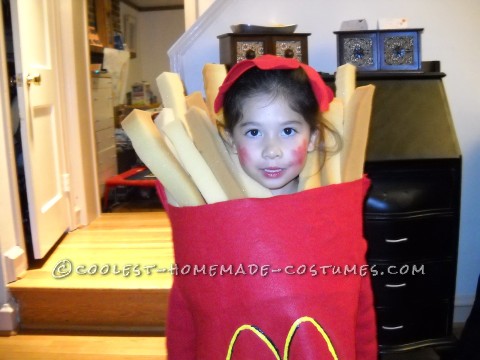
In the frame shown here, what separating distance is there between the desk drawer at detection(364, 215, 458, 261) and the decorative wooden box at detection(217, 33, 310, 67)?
718 millimetres

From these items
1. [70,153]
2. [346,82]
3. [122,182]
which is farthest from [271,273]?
[122,182]

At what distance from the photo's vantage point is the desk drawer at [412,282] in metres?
1.63

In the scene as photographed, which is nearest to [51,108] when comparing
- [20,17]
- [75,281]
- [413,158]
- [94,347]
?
[20,17]

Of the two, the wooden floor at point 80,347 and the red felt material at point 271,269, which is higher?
the red felt material at point 271,269

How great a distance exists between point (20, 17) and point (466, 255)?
7.38 feet

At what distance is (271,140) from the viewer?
2.57 feet

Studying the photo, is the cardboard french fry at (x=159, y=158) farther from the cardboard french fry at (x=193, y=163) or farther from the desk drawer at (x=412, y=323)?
the desk drawer at (x=412, y=323)

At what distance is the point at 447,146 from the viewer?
158 cm

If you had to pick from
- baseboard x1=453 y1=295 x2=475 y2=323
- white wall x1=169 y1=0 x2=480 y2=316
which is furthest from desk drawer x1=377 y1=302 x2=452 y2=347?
white wall x1=169 y1=0 x2=480 y2=316

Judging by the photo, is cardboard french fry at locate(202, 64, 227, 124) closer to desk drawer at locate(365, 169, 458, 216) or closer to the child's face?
the child's face

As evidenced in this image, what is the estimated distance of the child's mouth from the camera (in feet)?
2.59

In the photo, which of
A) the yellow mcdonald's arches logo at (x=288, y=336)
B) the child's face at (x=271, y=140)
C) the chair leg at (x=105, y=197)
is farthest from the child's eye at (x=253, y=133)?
the chair leg at (x=105, y=197)

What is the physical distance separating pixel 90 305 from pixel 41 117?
0.99m

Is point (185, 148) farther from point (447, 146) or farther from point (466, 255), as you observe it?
point (466, 255)
